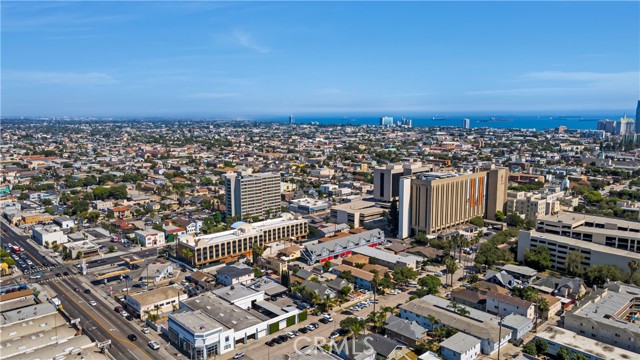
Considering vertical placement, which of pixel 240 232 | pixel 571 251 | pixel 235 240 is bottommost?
pixel 571 251

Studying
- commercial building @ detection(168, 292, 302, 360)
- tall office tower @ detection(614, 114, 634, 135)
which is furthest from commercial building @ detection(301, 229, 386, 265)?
tall office tower @ detection(614, 114, 634, 135)

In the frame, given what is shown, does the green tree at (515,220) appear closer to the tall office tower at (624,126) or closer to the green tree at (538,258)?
the green tree at (538,258)

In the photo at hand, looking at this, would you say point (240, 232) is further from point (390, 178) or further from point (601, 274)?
point (601, 274)

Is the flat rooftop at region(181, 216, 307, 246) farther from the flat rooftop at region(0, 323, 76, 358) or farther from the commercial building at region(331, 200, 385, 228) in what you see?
the flat rooftop at region(0, 323, 76, 358)

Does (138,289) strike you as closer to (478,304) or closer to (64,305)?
(64,305)

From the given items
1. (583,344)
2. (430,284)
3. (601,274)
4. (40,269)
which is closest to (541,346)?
(583,344)

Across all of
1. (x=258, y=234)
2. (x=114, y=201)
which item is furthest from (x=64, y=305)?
(x=114, y=201)
